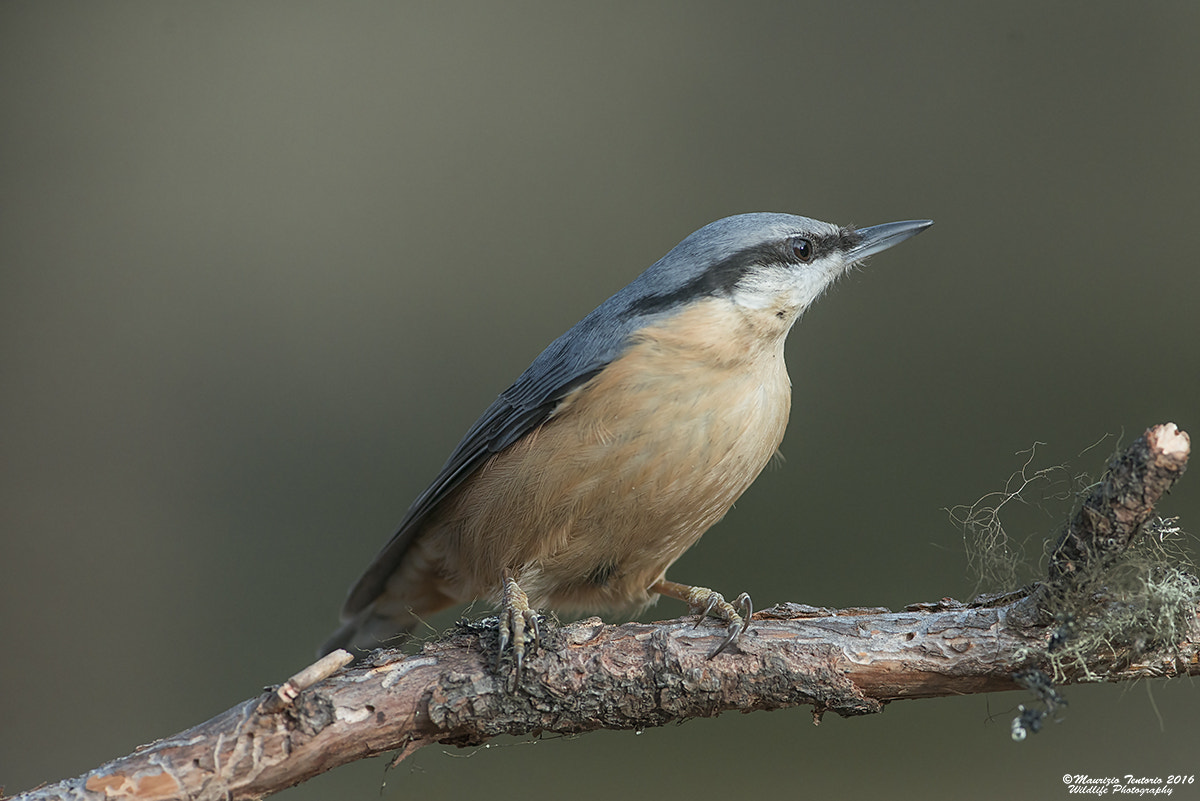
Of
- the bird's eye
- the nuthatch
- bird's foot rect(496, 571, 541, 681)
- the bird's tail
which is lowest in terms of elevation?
the bird's tail

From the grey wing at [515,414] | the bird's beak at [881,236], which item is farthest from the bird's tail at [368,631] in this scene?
the bird's beak at [881,236]

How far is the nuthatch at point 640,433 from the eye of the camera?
2.56 meters

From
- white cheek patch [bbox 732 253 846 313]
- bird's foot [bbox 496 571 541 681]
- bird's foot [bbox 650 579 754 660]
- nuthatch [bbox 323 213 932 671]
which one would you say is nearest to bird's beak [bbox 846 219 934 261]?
nuthatch [bbox 323 213 932 671]

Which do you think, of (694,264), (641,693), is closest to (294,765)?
(641,693)

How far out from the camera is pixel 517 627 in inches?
A: 91.1

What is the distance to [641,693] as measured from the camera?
7.38ft

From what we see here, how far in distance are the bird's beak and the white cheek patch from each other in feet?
0.48

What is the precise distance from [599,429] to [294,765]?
1.10 metres

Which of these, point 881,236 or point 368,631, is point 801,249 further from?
point 368,631

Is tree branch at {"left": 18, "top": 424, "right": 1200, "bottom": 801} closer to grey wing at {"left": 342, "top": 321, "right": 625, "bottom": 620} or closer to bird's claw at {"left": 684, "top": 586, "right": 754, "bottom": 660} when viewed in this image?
bird's claw at {"left": 684, "top": 586, "right": 754, "bottom": 660}

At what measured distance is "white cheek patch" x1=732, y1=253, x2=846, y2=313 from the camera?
2.70 metres

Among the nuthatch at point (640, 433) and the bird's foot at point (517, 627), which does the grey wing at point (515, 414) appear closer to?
the nuthatch at point (640, 433)

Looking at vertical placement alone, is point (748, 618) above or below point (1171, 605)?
above

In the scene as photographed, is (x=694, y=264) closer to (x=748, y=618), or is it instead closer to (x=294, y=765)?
(x=748, y=618)
